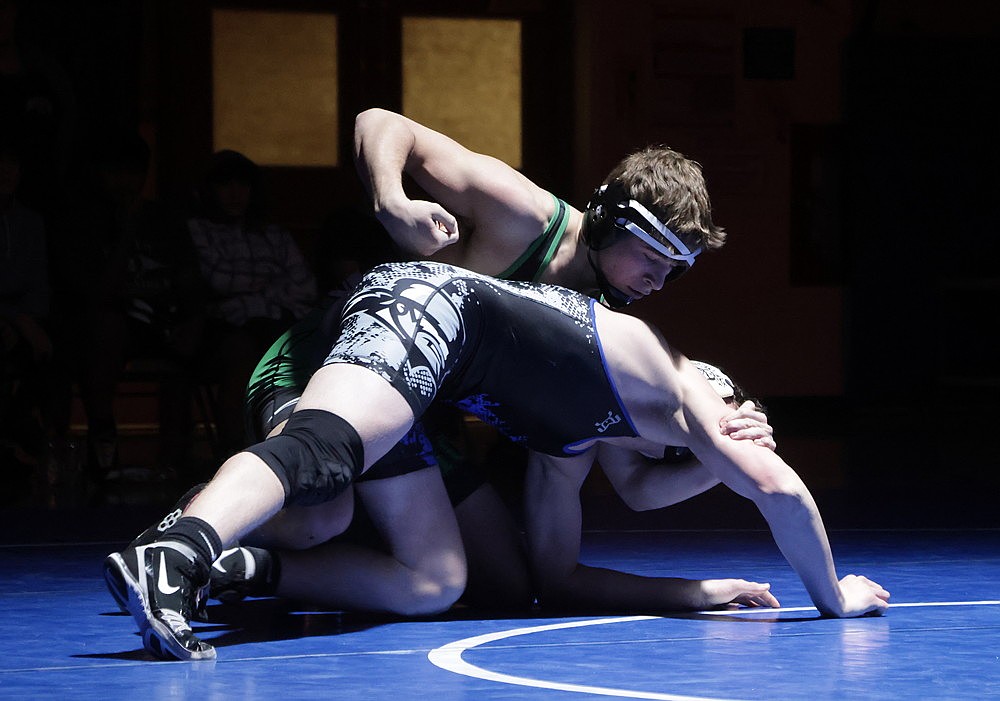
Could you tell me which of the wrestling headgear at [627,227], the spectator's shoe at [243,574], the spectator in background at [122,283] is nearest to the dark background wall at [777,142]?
the spectator in background at [122,283]

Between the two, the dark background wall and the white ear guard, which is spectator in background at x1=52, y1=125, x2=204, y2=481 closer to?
the dark background wall

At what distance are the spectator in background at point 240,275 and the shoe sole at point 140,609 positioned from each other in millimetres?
3431

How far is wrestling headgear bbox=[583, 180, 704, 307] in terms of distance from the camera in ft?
9.24

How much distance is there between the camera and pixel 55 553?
12.3 ft

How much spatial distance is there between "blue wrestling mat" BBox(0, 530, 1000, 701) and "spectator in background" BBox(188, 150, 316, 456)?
2.38m

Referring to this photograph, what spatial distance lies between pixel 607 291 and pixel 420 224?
19.4 inches

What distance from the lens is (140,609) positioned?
7.27 feet

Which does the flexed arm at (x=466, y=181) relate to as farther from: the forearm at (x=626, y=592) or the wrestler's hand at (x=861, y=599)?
the wrestler's hand at (x=861, y=599)

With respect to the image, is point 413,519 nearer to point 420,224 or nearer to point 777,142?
point 420,224

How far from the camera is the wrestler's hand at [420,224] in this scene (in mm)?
2596

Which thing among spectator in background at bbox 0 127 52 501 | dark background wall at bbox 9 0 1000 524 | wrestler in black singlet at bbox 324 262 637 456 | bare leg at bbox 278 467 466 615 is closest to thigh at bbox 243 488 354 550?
bare leg at bbox 278 467 466 615

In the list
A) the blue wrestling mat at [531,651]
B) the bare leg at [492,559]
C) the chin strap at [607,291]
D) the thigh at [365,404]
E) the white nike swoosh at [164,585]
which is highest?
the chin strap at [607,291]

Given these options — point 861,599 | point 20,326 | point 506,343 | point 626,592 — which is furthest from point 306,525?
point 20,326

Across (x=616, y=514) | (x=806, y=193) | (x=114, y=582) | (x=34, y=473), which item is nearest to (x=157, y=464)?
(x=34, y=473)
